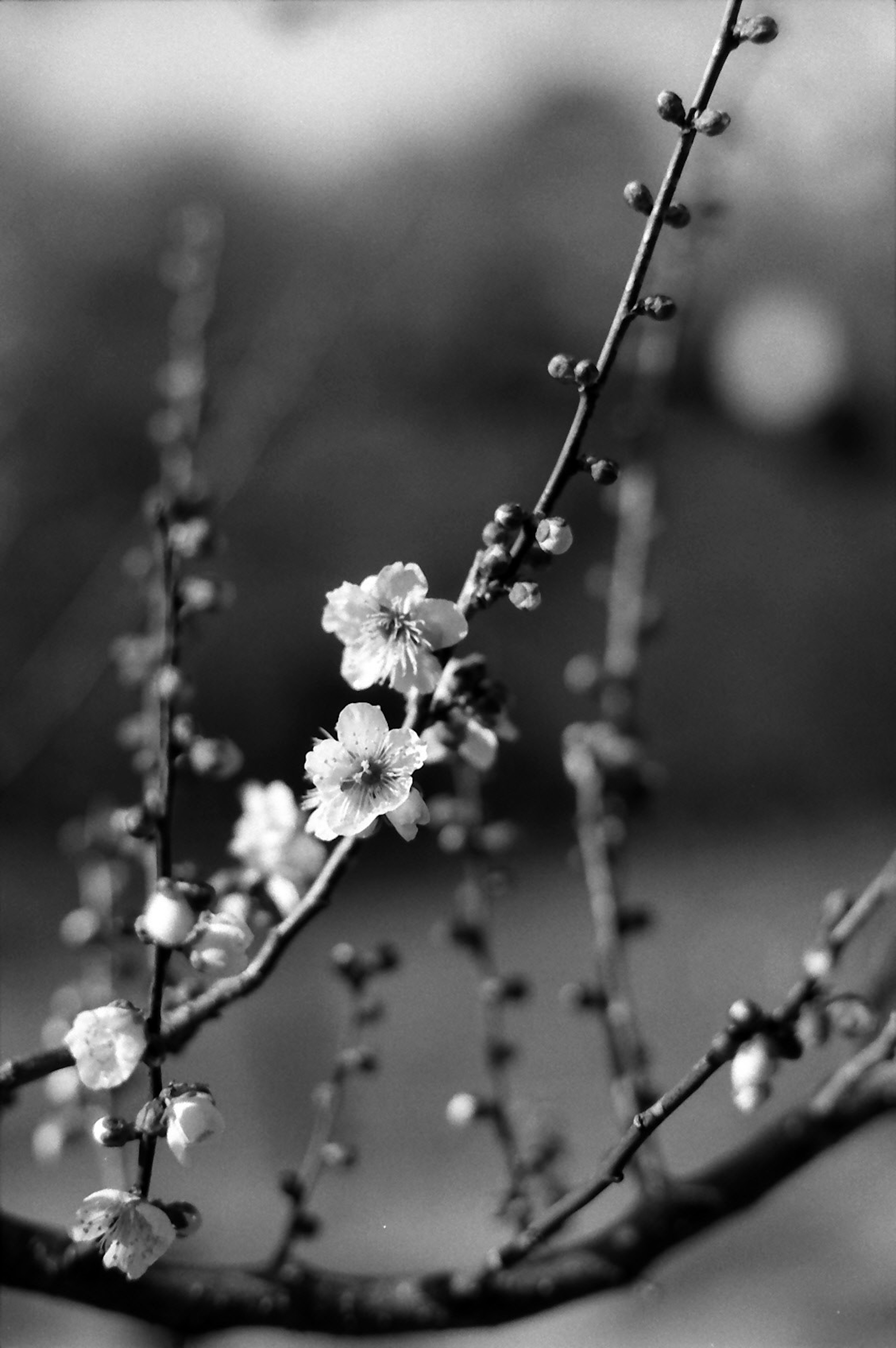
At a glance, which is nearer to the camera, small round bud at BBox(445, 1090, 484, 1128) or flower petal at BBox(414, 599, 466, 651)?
flower petal at BBox(414, 599, 466, 651)

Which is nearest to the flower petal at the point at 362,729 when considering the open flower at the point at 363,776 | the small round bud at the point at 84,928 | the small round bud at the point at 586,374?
the open flower at the point at 363,776

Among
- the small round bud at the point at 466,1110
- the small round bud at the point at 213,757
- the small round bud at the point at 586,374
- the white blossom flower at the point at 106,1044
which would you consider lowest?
the small round bud at the point at 466,1110

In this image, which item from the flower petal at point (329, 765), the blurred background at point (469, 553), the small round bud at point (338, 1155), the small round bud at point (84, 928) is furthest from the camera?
the blurred background at point (469, 553)

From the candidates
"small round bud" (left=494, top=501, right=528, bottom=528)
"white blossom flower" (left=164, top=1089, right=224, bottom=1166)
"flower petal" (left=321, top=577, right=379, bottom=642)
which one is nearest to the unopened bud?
"small round bud" (left=494, top=501, right=528, bottom=528)

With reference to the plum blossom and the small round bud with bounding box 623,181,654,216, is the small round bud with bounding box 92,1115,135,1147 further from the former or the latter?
the small round bud with bounding box 623,181,654,216

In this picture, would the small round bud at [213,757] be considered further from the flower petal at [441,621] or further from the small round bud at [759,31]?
the small round bud at [759,31]

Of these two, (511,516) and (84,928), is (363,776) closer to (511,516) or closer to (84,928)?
(511,516)

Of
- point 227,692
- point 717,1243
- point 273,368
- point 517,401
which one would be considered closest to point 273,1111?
point 717,1243
